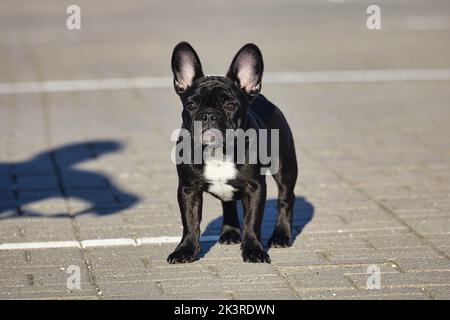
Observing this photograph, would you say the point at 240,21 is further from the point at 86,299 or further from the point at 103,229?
the point at 86,299

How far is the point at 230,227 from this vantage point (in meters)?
7.16

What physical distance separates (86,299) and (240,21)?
16.8 metres

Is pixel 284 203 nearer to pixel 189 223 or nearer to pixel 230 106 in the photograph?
pixel 189 223

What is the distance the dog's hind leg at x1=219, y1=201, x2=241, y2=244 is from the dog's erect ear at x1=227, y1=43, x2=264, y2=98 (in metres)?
0.89

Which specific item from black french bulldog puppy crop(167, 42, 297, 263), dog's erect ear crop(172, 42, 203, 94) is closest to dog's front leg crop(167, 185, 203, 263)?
black french bulldog puppy crop(167, 42, 297, 263)

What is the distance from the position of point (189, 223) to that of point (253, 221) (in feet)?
1.34

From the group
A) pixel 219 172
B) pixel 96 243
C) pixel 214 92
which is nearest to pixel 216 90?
pixel 214 92

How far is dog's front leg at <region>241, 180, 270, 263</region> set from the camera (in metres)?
6.56

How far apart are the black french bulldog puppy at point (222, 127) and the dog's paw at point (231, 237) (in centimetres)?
43

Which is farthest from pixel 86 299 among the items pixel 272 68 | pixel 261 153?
pixel 272 68

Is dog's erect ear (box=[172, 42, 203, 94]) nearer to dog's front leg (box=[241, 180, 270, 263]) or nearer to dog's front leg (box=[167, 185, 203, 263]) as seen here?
dog's front leg (box=[167, 185, 203, 263])

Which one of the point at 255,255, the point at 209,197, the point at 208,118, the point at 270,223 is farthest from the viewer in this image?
the point at 209,197

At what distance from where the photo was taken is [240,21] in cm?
2222

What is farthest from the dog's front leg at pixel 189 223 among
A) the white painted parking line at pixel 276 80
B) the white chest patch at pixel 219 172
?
the white painted parking line at pixel 276 80
